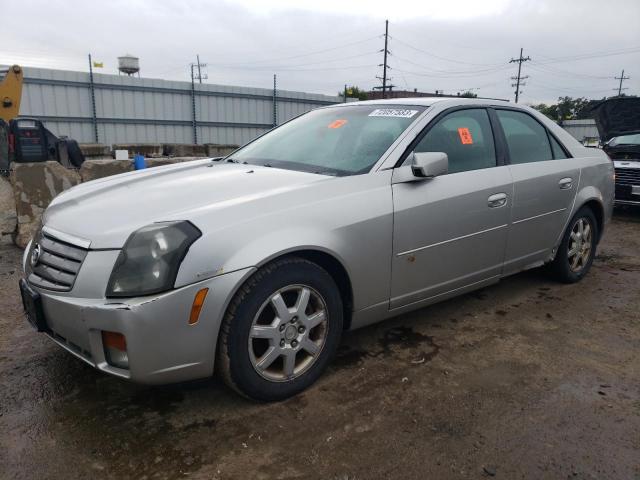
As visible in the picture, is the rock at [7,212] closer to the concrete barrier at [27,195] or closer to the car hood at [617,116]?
the concrete barrier at [27,195]

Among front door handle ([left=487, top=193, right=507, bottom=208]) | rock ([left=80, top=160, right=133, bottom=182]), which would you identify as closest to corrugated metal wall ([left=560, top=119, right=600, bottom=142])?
rock ([left=80, top=160, right=133, bottom=182])

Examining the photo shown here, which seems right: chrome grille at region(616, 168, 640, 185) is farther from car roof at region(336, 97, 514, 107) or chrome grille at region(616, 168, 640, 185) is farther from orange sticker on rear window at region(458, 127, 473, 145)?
orange sticker on rear window at region(458, 127, 473, 145)

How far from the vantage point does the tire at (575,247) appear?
419 centimetres

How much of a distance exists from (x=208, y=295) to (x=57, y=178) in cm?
424

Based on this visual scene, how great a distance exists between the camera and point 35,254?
2527mm

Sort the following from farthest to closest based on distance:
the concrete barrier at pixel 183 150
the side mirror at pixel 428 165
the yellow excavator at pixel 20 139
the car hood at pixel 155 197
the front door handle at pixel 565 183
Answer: the concrete barrier at pixel 183 150, the yellow excavator at pixel 20 139, the front door handle at pixel 565 183, the side mirror at pixel 428 165, the car hood at pixel 155 197

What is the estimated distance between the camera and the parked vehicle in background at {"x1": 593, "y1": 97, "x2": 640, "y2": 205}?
788 cm

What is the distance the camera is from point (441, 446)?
218 centimetres

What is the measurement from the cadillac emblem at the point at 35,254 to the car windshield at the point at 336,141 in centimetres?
139

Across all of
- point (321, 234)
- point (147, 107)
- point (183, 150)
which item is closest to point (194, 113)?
point (147, 107)

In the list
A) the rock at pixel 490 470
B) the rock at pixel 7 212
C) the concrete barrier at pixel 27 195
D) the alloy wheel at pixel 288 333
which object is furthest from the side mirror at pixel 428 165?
the rock at pixel 7 212

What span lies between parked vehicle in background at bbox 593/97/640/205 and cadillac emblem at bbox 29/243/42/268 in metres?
8.30

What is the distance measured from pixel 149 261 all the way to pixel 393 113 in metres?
1.91

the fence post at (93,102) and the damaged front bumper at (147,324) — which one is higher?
the fence post at (93,102)
